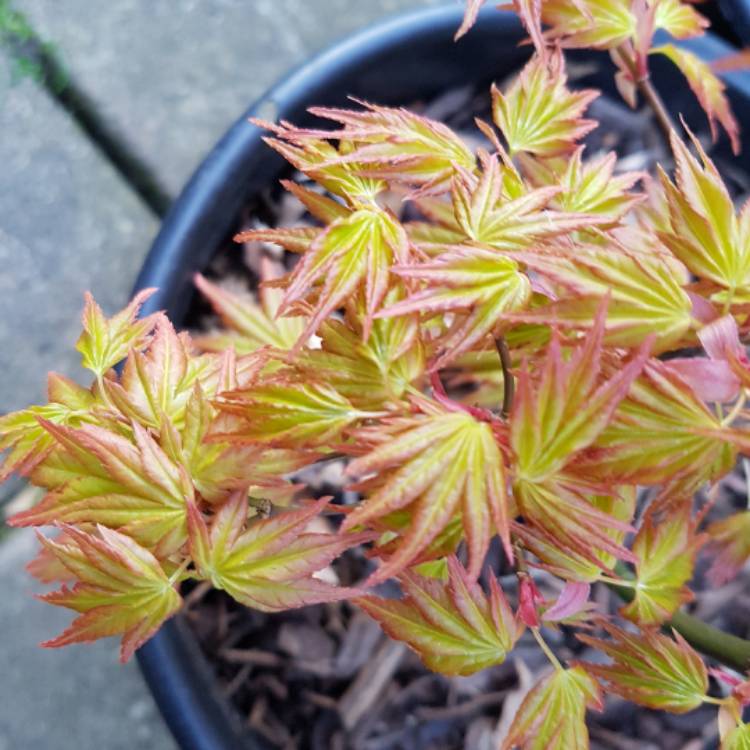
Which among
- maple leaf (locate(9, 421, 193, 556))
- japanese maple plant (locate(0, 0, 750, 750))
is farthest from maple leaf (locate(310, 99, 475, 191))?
maple leaf (locate(9, 421, 193, 556))

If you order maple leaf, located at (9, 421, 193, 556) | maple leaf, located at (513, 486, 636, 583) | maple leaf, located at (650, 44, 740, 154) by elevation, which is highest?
maple leaf, located at (9, 421, 193, 556)

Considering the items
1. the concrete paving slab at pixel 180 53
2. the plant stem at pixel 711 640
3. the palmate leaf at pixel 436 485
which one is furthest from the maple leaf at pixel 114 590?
the concrete paving slab at pixel 180 53

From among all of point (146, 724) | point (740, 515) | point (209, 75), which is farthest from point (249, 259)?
point (740, 515)

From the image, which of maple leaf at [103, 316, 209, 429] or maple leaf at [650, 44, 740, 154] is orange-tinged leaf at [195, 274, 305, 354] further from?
A: maple leaf at [650, 44, 740, 154]

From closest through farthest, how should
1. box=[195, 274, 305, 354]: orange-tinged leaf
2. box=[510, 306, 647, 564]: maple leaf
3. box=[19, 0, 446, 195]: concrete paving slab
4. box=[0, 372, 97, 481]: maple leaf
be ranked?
box=[510, 306, 647, 564]: maple leaf
box=[0, 372, 97, 481]: maple leaf
box=[195, 274, 305, 354]: orange-tinged leaf
box=[19, 0, 446, 195]: concrete paving slab

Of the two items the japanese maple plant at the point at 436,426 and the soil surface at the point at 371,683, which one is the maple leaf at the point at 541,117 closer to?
the japanese maple plant at the point at 436,426

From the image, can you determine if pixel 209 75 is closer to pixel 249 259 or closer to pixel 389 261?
pixel 249 259

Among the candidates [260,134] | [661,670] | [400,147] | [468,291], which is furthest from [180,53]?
[661,670]
